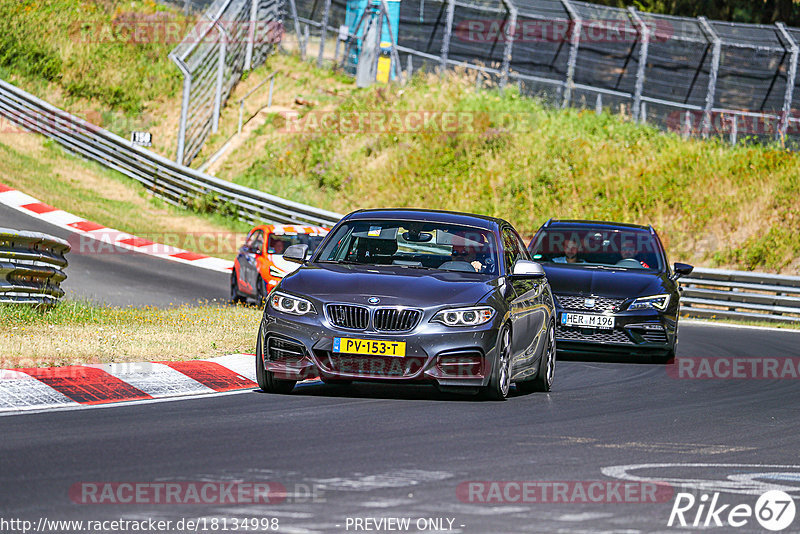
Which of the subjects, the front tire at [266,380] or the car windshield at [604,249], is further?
the car windshield at [604,249]

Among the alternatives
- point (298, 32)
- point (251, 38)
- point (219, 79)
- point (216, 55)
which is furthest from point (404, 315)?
point (298, 32)

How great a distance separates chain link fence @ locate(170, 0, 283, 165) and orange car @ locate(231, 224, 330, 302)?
14103mm

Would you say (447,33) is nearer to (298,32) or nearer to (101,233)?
(298,32)

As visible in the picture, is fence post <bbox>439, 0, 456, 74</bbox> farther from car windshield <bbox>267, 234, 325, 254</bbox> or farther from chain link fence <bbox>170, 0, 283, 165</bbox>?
car windshield <bbox>267, 234, 325, 254</bbox>

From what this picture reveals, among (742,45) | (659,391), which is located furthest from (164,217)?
(659,391)

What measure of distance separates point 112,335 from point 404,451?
550 cm

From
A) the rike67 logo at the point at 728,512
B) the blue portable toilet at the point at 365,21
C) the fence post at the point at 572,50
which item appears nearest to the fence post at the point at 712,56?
the fence post at the point at 572,50

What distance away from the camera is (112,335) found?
12.2m

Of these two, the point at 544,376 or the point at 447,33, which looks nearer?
the point at 544,376

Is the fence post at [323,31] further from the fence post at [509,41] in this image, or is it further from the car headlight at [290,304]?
the car headlight at [290,304]

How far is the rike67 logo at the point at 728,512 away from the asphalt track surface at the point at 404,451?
57mm

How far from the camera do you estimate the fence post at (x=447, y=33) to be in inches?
1390

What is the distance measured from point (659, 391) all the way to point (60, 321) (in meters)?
6.30

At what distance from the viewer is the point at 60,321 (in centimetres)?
1357
